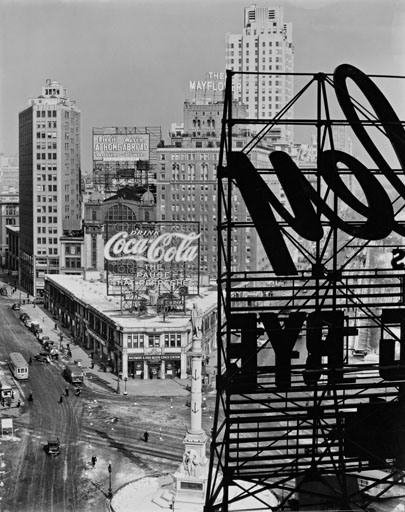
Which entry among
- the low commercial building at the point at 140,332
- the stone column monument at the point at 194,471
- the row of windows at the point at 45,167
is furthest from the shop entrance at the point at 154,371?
the row of windows at the point at 45,167

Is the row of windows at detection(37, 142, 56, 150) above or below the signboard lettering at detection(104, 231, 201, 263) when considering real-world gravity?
above

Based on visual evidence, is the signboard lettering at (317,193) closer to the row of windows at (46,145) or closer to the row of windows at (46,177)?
the row of windows at (46,145)

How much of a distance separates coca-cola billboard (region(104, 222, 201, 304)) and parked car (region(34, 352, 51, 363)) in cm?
657

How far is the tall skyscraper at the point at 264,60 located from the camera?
8812 cm

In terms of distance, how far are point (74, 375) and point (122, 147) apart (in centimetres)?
3986

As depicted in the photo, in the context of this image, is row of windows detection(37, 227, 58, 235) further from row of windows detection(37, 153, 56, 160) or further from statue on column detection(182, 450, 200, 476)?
statue on column detection(182, 450, 200, 476)

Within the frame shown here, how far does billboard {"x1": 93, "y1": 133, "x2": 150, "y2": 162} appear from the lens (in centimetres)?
8319

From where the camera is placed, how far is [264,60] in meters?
102

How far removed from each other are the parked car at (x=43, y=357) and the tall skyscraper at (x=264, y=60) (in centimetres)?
3334

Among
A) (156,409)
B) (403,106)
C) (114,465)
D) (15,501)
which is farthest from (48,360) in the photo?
(403,106)

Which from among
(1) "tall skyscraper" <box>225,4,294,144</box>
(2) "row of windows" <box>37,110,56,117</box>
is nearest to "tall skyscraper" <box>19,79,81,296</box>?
(2) "row of windows" <box>37,110,56,117</box>

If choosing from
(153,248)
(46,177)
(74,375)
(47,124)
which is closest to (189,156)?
(153,248)

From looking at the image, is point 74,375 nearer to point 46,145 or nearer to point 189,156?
point 189,156

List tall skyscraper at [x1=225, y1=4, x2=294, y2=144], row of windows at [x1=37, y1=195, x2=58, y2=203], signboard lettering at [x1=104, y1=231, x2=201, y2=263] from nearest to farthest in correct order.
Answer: signboard lettering at [x1=104, y1=231, x2=201, y2=263], tall skyscraper at [x1=225, y1=4, x2=294, y2=144], row of windows at [x1=37, y1=195, x2=58, y2=203]
